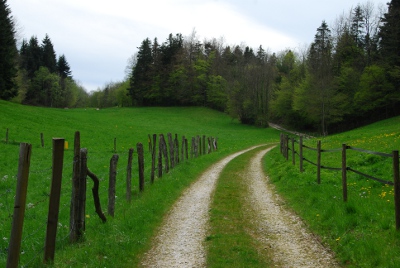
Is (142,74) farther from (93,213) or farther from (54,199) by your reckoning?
(54,199)

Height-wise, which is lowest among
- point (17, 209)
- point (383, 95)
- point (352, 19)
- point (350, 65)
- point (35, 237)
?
point (35, 237)

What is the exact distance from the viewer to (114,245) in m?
7.00

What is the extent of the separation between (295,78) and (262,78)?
6455 millimetres

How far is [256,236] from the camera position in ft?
25.8

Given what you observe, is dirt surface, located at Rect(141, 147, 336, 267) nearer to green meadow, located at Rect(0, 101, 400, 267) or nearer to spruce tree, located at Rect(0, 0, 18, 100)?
green meadow, located at Rect(0, 101, 400, 267)

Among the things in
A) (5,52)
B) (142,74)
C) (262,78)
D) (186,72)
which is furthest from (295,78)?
(5,52)

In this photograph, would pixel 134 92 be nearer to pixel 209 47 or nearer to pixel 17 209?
pixel 209 47

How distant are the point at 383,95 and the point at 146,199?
159 ft

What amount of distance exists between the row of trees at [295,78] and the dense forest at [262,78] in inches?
5.7

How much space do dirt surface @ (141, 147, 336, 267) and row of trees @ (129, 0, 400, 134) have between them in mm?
42540

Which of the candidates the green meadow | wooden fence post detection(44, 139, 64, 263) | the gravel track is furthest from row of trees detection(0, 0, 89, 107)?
wooden fence post detection(44, 139, 64, 263)

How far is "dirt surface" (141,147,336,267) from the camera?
6.48m

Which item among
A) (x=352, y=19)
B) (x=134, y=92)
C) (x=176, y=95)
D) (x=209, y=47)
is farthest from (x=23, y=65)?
(x=352, y=19)

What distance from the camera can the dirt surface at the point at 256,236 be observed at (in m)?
6.48
